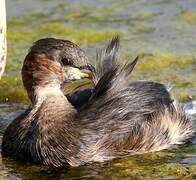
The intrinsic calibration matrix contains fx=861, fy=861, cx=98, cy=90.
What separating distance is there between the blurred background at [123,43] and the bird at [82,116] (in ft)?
0.37

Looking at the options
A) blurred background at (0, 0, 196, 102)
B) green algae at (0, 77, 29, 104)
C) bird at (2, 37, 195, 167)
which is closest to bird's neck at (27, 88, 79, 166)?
bird at (2, 37, 195, 167)

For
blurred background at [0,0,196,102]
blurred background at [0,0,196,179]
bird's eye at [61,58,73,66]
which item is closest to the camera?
blurred background at [0,0,196,179]

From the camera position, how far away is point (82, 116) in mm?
7301

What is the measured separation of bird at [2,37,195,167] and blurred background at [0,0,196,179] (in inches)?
4.4

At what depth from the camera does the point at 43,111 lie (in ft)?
24.4

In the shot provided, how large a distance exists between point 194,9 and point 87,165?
17.1 ft

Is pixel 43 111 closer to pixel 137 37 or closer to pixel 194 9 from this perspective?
pixel 137 37

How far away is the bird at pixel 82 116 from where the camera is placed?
7223mm

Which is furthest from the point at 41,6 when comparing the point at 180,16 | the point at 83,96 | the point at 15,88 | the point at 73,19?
the point at 83,96

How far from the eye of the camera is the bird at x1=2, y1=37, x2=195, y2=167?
7223mm

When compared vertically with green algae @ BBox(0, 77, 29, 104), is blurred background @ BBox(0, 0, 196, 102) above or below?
above

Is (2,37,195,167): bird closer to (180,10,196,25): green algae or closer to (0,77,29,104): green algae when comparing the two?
(0,77,29,104): green algae

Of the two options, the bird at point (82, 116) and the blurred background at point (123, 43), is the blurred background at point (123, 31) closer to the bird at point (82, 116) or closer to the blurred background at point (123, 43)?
the blurred background at point (123, 43)

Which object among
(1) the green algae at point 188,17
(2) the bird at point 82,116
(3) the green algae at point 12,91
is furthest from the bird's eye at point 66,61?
(1) the green algae at point 188,17
